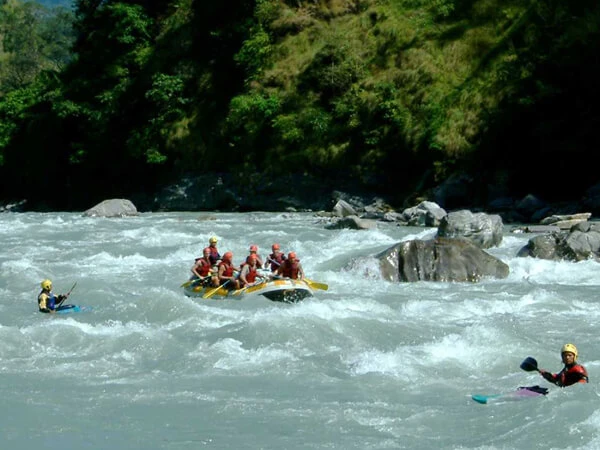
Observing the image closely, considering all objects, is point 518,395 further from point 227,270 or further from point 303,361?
point 227,270

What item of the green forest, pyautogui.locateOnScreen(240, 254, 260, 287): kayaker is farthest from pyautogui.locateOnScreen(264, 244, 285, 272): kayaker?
the green forest

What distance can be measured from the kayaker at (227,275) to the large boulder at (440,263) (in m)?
2.66

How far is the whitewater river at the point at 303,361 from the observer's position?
26.8 ft

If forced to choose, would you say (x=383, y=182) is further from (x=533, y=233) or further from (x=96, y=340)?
(x=96, y=340)

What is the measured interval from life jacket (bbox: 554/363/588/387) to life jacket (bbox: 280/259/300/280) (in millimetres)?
6174

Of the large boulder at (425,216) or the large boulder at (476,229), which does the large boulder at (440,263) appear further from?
the large boulder at (425,216)

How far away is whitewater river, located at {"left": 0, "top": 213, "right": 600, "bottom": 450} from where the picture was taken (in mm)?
8156

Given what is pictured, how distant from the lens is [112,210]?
28.5 metres

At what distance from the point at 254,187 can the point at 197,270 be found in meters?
16.0

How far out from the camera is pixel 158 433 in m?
8.16

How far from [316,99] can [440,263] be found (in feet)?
53.1

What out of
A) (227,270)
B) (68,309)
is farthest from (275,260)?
(68,309)

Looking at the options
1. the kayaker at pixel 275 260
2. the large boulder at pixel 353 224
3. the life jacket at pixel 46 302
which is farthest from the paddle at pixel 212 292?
the large boulder at pixel 353 224

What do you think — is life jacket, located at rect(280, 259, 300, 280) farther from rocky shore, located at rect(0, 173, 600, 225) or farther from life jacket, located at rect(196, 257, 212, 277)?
rocky shore, located at rect(0, 173, 600, 225)
